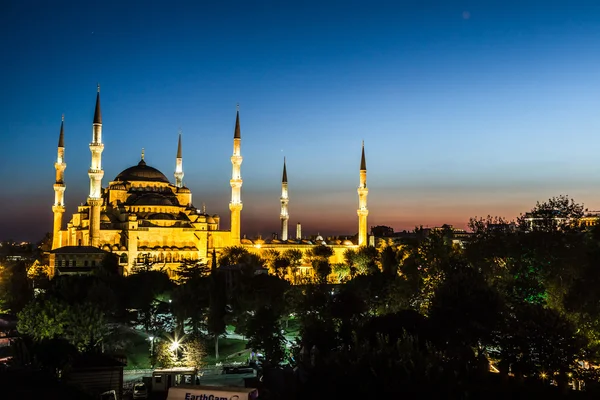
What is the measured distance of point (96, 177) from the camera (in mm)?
52875

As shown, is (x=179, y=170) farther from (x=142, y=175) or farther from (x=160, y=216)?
(x=160, y=216)

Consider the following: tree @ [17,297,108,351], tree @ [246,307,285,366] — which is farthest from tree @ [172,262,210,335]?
tree @ [17,297,108,351]

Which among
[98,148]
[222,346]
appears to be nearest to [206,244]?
[98,148]

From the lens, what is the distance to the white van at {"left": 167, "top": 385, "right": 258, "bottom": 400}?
14.2 m

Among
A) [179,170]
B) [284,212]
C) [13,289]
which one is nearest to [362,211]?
[284,212]

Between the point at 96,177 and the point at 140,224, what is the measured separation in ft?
16.8

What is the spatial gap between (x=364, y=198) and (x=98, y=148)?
28436 millimetres

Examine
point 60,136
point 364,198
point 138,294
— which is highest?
point 60,136

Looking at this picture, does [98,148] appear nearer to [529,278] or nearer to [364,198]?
[364,198]

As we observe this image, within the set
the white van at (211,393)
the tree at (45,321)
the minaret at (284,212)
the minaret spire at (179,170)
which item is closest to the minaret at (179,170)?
the minaret spire at (179,170)

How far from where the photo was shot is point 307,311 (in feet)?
112

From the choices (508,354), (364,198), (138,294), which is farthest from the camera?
(364,198)

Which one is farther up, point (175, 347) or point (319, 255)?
point (319, 255)

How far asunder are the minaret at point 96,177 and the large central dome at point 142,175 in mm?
9852
